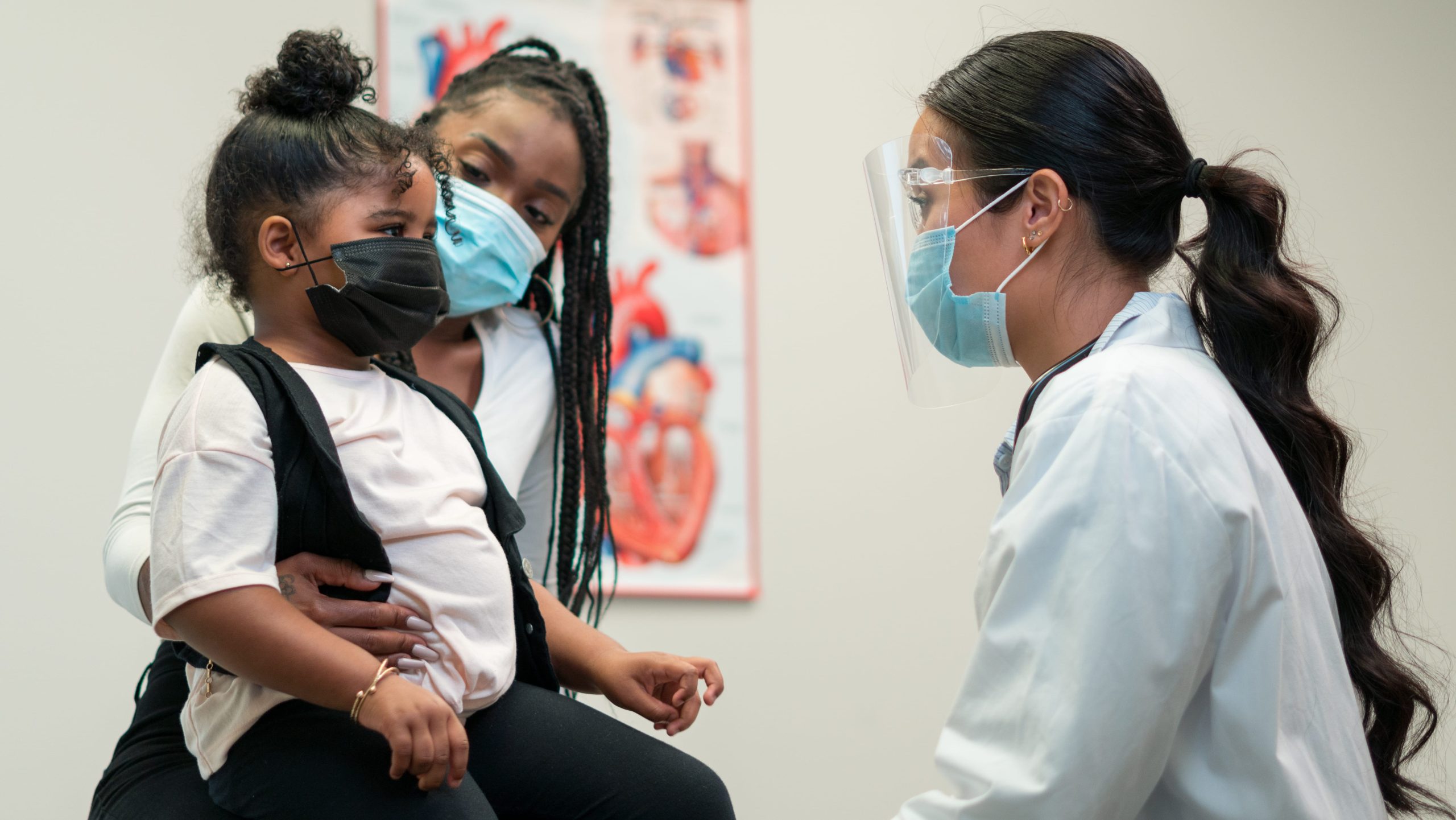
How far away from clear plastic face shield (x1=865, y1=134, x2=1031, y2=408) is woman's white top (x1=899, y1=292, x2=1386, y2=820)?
0.97 feet

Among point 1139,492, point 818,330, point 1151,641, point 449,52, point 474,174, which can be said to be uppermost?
point 449,52

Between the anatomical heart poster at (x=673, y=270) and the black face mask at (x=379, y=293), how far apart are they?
1380mm

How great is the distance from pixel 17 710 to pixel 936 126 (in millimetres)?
2002

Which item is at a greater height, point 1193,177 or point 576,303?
point 1193,177

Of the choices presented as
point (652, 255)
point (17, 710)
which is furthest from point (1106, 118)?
point (17, 710)

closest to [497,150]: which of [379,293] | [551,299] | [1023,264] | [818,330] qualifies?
[551,299]

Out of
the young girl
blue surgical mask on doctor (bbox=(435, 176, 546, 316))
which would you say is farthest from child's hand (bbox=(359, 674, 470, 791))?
blue surgical mask on doctor (bbox=(435, 176, 546, 316))

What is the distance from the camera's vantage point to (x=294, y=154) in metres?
1.15

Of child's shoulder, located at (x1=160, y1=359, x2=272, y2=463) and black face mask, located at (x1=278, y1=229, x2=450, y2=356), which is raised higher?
black face mask, located at (x1=278, y1=229, x2=450, y2=356)

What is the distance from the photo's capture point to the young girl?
96cm

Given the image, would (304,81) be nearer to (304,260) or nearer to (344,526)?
(304,260)

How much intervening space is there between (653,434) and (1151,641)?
1.73m

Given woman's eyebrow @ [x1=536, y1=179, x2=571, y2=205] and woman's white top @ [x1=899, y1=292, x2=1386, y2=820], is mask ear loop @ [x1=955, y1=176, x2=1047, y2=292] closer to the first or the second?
woman's white top @ [x1=899, y1=292, x2=1386, y2=820]

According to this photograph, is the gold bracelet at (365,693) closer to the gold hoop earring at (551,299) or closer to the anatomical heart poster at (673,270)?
the gold hoop earring at (551,299)
